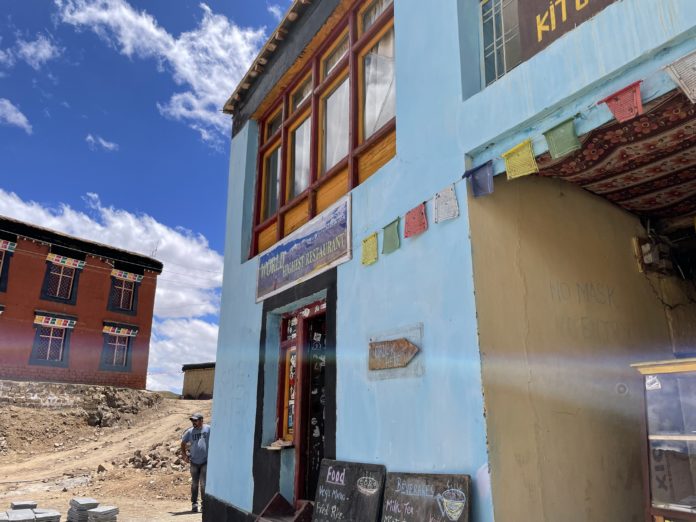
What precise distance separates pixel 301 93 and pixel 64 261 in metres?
21.2

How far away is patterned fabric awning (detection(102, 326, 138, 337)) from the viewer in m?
26.1

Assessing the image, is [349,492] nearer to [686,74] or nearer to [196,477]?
[686,74]

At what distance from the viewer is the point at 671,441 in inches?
149

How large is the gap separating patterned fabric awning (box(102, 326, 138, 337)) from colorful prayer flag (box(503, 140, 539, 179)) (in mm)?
25814

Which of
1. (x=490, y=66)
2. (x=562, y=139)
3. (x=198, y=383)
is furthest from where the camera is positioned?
(x=198, y=383)

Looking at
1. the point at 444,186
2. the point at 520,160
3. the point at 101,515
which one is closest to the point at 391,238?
the point at 444,186

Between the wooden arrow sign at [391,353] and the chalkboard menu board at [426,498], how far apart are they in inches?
36.1

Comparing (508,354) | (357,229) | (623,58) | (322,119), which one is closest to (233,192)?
(322,119)

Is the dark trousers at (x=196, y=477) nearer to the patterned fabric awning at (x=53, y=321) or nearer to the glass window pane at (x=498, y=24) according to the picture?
the glass window pane at (x=498, y=24)

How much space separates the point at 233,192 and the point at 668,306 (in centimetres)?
675

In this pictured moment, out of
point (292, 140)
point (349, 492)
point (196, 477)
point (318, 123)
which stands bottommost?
point (196, 477)

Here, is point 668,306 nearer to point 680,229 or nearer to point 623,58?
point 680,229

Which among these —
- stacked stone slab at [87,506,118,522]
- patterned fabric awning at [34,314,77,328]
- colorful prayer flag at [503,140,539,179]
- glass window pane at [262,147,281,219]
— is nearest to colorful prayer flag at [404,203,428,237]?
colorful prayer flag at [503,140,539,179]

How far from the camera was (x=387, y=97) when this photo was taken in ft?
19.2
